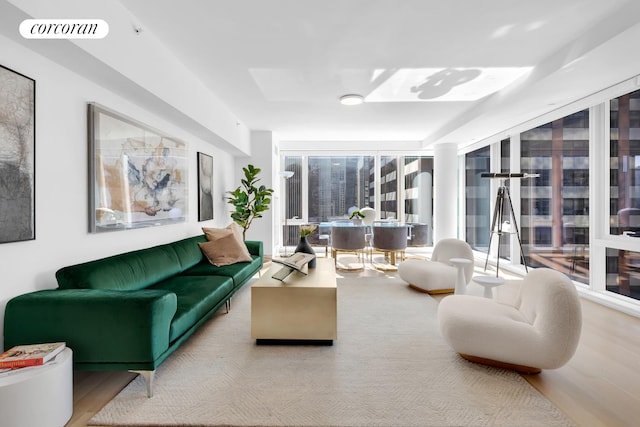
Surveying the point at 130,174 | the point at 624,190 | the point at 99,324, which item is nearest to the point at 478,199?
the point at 624,190

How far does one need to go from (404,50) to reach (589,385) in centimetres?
310

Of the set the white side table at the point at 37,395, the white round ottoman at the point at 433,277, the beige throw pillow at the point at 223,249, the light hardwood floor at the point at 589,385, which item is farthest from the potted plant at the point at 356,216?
the white side table at the point at 37,395

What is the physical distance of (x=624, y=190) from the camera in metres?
3.55

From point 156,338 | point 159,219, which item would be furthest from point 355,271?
point 156,338

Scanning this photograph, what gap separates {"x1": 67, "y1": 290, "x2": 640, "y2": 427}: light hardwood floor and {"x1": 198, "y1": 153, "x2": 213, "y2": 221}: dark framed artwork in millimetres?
2946

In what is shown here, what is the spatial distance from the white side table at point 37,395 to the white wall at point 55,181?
2.16ft

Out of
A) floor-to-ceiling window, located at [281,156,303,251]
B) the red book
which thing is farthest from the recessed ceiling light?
the red book

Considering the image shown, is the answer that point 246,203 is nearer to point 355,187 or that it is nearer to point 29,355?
point 355,187

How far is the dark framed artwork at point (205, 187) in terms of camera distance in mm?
4824

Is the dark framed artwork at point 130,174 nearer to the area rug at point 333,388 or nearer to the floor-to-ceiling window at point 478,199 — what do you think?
the area rug at point 333,388

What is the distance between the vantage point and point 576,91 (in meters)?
3.58

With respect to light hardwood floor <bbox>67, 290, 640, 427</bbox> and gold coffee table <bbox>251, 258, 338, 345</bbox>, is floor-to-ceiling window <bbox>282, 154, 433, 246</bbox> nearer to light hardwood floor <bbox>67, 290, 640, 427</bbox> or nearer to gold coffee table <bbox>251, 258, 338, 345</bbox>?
gold coffee table <bbox>251, 258, 338, 345</bbox>

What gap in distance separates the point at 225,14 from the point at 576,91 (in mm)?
A: 3825

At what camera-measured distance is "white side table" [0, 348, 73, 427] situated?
4.77 ft
